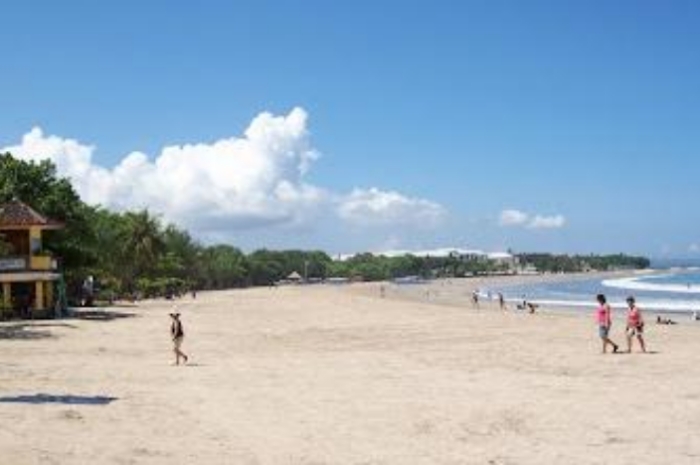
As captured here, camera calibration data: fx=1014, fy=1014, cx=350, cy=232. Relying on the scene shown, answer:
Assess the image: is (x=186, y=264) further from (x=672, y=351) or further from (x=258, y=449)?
(x=258, y=449)

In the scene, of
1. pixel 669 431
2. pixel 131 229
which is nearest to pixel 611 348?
pixel 669 431

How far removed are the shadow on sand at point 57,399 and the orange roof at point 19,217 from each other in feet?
92.4

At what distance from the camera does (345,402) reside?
16969 millimetres

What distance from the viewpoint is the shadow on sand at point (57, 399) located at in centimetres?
1571

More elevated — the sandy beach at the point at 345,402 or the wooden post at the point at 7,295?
the wooden post at the point at 7,295

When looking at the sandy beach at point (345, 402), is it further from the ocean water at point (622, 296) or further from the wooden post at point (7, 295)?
the ocean water at point (622, 296)

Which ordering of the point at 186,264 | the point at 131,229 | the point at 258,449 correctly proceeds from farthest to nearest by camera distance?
1. the point at 186,264
2. the point at 131,229
3. the point at 258,449

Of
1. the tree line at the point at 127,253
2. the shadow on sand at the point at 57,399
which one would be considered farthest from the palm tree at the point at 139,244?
the shadow on sand at the point at 57,399

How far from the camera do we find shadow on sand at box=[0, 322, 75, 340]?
31698mm

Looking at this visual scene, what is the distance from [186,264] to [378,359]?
3640 inches

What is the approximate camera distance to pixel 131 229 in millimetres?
86688

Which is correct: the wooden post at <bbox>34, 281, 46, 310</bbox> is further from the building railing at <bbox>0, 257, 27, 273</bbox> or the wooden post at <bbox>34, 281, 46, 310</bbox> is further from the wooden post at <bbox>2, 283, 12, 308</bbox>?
the wooden post at <bbox>2, 283, 12, 308</bbox>

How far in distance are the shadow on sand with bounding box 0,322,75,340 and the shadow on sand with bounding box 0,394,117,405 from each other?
49.9ft

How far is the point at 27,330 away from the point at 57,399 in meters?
19.5
